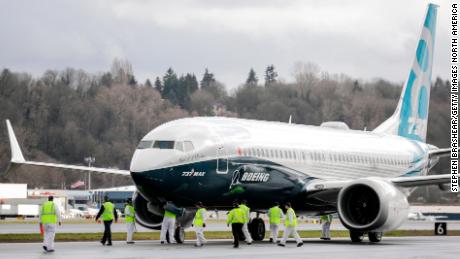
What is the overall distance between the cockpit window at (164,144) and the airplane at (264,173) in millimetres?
34

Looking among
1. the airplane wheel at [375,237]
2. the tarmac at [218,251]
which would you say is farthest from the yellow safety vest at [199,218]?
the airplane wheel at [375,237]

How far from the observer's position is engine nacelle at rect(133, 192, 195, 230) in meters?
35.8

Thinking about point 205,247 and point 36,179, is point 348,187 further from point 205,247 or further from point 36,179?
point 36,179

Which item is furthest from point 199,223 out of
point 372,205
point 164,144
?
point 372,205

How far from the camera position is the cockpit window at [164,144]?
33.2 metres

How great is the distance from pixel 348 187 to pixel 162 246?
754 centimetres

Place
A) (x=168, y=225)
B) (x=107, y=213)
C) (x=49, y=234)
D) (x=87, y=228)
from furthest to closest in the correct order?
(x=87, y=228) < (x=168, y=225) < (x=107, y=213) < (x=49, y=234)

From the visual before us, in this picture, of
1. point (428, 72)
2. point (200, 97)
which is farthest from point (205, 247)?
point (200, 97)

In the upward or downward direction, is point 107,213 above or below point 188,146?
below

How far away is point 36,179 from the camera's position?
121 meters

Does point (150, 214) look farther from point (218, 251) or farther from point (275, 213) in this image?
point (218, 251)

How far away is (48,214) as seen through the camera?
103 ft

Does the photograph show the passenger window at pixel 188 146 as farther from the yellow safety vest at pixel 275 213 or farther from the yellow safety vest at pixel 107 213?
the yellow safety vest at pixel 275 213

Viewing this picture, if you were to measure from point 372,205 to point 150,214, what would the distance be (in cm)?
825
